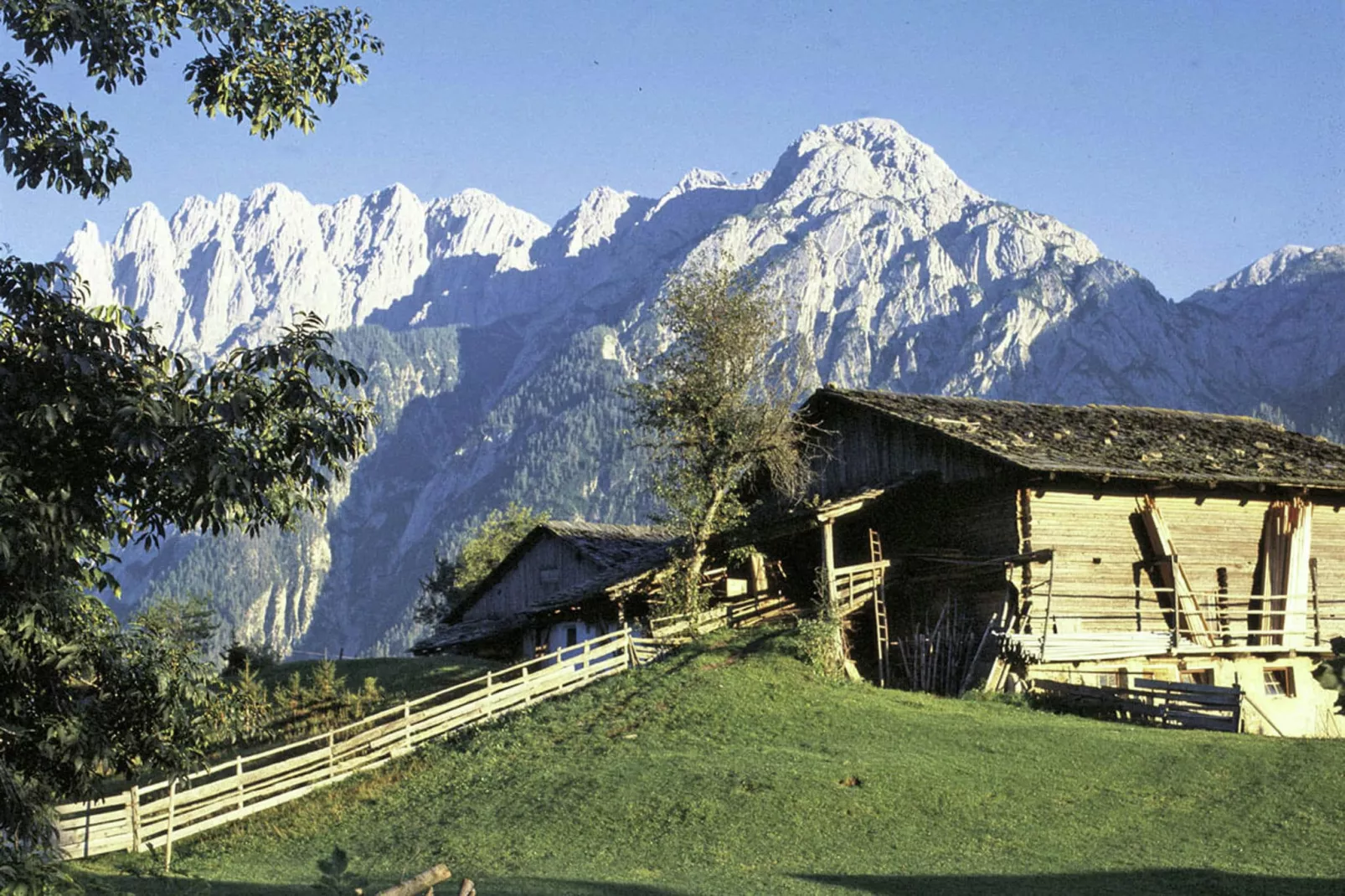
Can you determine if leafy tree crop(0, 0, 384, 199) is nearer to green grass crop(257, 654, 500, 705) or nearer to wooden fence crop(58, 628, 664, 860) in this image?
wooden fence crop(58, 628, 664, 860)

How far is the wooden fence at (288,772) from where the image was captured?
26.9m

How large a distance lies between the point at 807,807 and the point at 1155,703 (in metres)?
14.2

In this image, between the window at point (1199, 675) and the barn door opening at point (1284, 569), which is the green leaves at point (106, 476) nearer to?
the window at point (1199, 675)

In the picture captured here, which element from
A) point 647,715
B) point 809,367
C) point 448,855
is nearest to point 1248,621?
point 809,367

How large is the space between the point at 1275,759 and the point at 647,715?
44.8 ft

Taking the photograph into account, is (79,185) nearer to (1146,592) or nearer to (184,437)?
(184,437)

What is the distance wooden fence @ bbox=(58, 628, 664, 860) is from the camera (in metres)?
26.9

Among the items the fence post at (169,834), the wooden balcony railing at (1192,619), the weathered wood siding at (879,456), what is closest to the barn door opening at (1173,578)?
the wooden balcony railing at (1192,619)

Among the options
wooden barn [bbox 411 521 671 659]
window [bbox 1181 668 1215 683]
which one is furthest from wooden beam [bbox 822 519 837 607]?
window [bbox 1181 668 1215 683]

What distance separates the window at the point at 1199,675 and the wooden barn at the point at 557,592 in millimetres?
16599

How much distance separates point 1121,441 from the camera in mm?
39156

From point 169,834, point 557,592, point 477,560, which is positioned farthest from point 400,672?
point 477,560

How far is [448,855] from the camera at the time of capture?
72.0 feet

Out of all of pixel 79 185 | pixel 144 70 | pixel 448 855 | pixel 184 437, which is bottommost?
pixel 448 855
